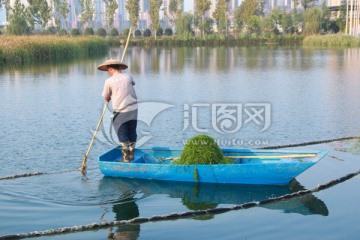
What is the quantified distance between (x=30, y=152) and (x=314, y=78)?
1239cm

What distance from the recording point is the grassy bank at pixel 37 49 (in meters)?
24.6

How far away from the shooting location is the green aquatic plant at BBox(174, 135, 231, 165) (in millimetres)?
6488

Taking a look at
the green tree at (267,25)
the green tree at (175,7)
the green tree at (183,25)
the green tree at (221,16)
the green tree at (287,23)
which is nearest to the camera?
the green tree at (267,25)

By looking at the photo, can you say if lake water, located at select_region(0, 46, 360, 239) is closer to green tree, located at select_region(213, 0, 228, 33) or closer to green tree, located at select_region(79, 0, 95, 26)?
green tree, located at select_region(213, 0, 228, 33)

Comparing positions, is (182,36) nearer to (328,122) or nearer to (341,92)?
(341,92)

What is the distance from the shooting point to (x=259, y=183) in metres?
6.44

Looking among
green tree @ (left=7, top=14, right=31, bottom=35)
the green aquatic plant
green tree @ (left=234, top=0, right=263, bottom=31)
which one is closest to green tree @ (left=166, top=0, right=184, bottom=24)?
green tree @ (left=234, top=0, right=263, bottom=31)

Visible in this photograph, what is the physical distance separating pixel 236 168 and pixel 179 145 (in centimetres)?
265

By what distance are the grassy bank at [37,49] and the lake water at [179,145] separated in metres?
5.68

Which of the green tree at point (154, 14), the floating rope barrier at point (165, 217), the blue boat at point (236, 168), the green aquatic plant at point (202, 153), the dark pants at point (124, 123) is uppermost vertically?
the green tree at point (154, 14)

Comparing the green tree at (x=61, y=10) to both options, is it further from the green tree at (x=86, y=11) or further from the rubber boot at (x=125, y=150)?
the rubber boot at (x=125, y=150)

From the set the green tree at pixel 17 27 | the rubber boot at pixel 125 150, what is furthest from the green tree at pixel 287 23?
the rubber boot at pixel 125 150

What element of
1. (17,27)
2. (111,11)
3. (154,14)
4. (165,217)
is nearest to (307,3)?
(154,14)

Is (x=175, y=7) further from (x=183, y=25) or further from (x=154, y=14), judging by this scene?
(x=183, y=25)
